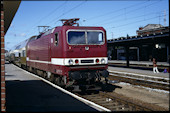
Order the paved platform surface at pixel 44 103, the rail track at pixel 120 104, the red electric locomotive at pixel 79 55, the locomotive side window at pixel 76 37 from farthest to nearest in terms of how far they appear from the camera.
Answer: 1. the locomotive side window at pixel 76 37
2. the red electric locomotive at pixel 79 55
3. the rail track at pixel 120 104
4. the paved platform surface at pixel 44 103

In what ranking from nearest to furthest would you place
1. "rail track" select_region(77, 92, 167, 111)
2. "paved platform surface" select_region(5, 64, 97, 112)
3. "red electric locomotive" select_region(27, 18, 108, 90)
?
"paved platform surface" select_region(5, 64, 97, 112)
"rail track" select_region(77, 92, 167, 111)
"red electric locomotive" select_region(27, 18, 108, 90)

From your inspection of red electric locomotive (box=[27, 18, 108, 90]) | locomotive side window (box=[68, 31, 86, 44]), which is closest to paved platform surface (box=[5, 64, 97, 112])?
red electric locomotive (box=[27, 18, 108, 90])

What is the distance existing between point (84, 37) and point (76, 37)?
444 millimetres

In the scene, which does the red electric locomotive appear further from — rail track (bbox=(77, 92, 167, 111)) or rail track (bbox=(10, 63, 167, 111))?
rail track (bbox=(77, 92, 167, 111))

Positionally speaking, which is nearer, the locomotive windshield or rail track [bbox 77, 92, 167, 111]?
rail track [bbox 77, 92, 167, 111]

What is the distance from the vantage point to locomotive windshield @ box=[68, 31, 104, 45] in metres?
9.95

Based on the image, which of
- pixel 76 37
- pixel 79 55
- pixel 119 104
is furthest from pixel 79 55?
pixel 119 104

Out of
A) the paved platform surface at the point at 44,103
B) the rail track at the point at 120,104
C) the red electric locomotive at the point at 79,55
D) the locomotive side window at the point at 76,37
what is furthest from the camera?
the locomotive side window at the point at 76,37

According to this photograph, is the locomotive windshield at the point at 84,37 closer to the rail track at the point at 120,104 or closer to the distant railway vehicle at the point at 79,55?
the distant railway vehicle at the point at 79,55

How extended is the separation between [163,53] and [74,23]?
109ft

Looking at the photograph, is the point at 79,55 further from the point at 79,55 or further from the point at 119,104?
the point at 119,104

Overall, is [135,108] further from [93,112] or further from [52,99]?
[52,99]

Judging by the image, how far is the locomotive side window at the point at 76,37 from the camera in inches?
390

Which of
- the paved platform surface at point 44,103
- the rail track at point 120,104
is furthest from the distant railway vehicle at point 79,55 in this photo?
the paved platform surface at point 44,103
